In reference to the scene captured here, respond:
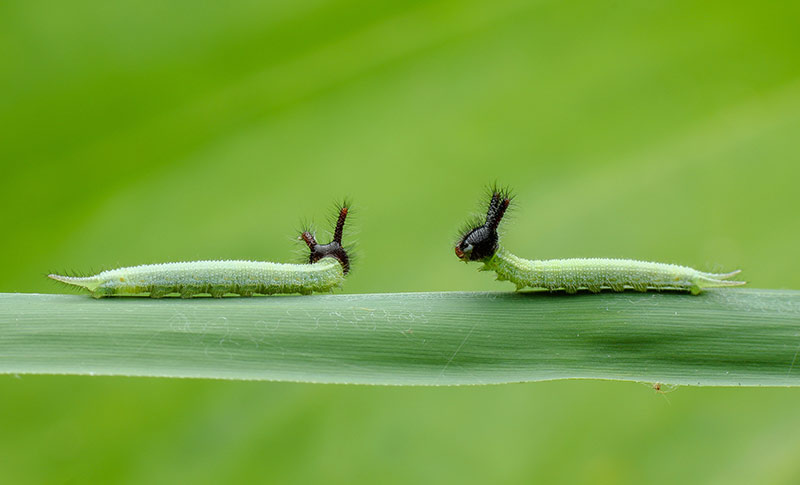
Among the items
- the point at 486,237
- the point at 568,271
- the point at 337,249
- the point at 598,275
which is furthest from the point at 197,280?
the point at 598,275

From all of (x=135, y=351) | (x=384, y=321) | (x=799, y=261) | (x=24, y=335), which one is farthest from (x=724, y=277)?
(x=24, y=335)

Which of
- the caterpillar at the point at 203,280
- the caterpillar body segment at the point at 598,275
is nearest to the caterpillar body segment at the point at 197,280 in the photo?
the caterpillar at the point at 203,280

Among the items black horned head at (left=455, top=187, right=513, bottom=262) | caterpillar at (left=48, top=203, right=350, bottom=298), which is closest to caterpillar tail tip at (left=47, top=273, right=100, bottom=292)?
caterpillar at (left=48, top=203, right=350, bottom=298)

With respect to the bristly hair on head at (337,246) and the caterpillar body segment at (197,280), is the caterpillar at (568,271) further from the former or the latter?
the caterpillar body segment at (197,280)

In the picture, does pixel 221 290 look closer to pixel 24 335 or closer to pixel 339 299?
pixel 339 299

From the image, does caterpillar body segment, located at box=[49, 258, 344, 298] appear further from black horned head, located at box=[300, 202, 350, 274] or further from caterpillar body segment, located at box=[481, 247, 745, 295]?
caterpillar body segment, located at box=[481, 247, 745, 295]
